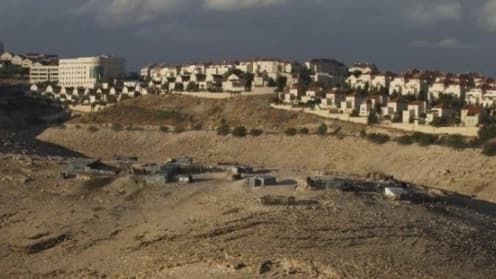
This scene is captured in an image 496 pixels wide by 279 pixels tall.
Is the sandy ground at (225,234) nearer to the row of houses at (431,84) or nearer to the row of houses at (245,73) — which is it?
the row of houses at (431,84)

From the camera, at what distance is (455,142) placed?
43.5 m

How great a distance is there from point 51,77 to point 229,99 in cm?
4268

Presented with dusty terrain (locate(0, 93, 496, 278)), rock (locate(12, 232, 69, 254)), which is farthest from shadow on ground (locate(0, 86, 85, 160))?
rock (locate(12, 232, 69, 254))

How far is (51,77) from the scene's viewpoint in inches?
3979

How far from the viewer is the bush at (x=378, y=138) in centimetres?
4588

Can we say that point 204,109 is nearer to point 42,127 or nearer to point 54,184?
point 42,127

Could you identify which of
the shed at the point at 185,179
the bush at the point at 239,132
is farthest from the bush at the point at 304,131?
the shed at the point at 185,179

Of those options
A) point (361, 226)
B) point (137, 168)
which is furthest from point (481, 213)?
point (137, 168)

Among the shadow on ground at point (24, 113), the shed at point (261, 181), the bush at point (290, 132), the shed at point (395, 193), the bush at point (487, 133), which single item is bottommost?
the shadow on ground at point (24, 113)

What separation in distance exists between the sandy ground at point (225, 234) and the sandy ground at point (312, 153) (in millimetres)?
11603

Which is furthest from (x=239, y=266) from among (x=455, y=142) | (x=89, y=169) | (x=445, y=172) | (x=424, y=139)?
(x=424, y=139)

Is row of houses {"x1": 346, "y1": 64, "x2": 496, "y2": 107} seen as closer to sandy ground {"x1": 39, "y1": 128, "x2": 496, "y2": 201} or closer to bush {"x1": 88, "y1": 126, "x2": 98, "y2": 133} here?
sandy ground {"x1": 39, "y1": 128, "x2": 496, "y2": 201}

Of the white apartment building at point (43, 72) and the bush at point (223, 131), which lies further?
the white apartment building at point (43, 72)

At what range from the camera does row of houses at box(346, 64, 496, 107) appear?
205 feet
